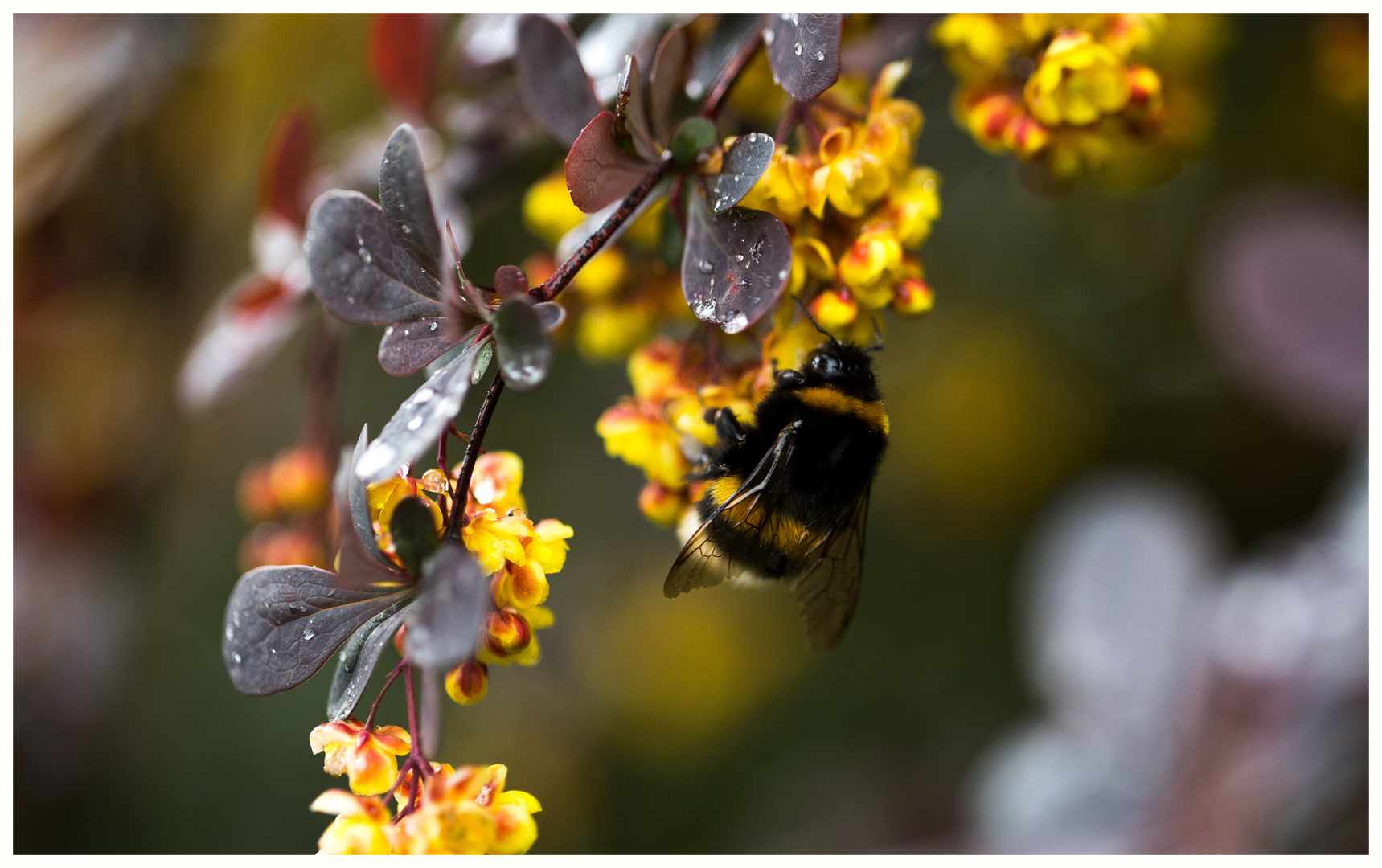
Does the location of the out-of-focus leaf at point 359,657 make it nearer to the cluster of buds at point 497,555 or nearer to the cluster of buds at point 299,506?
the cluster of buds at point 497,555

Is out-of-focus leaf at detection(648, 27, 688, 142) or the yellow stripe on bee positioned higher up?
out-of-focus leaf at detection(648, 27, 688, 142)

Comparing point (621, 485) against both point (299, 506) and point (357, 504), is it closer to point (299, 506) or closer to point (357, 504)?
point (299, 506)

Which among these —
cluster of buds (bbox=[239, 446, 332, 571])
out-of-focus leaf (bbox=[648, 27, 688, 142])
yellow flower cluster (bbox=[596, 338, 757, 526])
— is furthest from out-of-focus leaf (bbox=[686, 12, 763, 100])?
cluster of buds (bbox=[239, 446, 332, 571])

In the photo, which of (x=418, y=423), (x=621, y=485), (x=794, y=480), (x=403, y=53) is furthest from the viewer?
(x=621, y=485)

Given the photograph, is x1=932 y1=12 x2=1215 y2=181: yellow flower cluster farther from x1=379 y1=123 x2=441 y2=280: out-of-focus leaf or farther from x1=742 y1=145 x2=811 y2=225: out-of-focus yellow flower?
x1=379 y1=123 x2=441 y2=280: out-of-focus leaf

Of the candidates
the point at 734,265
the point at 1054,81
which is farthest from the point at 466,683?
the point at 1054,81
